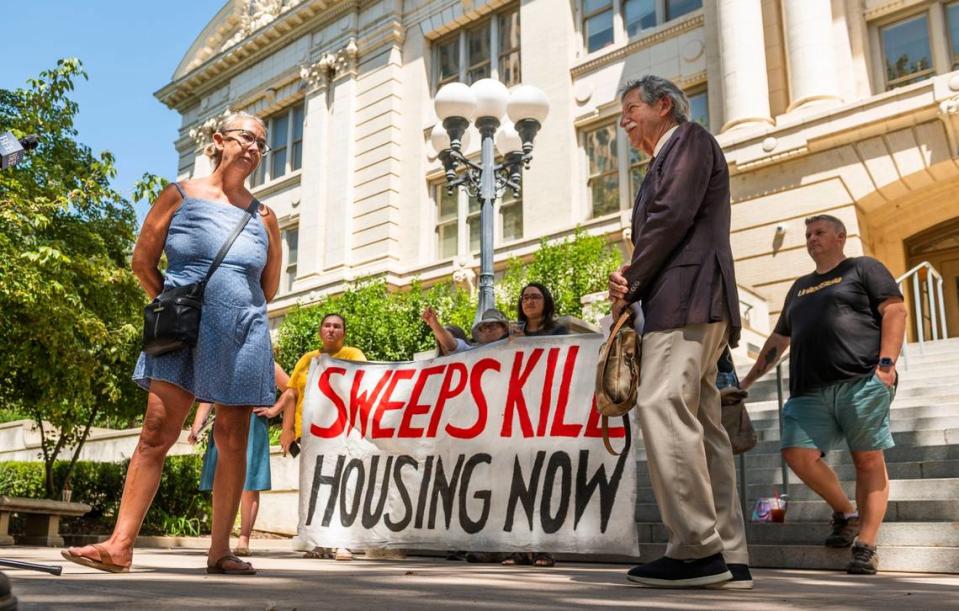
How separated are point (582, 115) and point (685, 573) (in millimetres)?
18010

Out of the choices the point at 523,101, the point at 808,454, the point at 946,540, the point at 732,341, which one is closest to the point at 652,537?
the point at 808,454

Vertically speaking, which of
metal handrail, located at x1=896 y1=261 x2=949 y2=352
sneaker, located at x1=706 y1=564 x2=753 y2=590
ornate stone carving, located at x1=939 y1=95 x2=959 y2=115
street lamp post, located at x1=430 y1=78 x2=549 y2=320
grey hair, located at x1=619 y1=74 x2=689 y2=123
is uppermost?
ornate stone carving, located at x1=939 y1=95 x2=959 y2=115

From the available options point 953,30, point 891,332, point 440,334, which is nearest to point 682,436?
point 891,332

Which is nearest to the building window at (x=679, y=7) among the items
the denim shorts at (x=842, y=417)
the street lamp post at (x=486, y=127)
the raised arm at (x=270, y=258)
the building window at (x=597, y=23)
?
the building window at (x=597, y=23)

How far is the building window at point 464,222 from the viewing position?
21.7m

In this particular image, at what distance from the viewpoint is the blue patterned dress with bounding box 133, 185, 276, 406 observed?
3930mm

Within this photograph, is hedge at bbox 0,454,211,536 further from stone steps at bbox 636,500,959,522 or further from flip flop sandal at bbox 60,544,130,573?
flip flop sandal at bbox 60,544,130,573

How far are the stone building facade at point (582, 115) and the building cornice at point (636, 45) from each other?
1.4 inches

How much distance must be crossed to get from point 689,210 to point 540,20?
1917 centimetres

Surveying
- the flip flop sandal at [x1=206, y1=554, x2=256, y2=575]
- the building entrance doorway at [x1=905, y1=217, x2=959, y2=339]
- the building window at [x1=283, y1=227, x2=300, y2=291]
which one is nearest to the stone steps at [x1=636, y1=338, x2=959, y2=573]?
the flip flop sandal at [x1=206, y1=554, x2=256, y2=575]

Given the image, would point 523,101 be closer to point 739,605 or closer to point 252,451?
point 252,451

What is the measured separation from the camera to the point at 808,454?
210 inches

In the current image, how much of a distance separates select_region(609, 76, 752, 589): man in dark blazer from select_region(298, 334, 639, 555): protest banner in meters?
1.72

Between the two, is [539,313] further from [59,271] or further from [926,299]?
[926,299]
